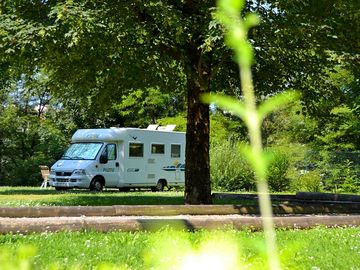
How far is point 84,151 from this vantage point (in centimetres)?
2381

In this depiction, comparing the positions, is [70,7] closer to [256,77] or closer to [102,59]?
[102,59]

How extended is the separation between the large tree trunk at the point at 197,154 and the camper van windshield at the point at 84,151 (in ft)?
35.7

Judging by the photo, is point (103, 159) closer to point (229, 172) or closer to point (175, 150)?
point (175, 150)

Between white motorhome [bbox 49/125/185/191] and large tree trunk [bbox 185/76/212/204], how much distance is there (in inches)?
405

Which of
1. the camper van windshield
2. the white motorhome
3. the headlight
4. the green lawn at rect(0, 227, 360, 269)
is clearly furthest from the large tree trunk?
the camper van windshield

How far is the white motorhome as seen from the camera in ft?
74.7

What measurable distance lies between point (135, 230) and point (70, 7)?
15.5 feet

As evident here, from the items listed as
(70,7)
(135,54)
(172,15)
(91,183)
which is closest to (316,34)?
(172,15)

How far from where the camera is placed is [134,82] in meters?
13.9

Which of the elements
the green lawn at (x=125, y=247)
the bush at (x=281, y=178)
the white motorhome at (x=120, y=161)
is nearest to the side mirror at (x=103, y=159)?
the white motorhome at (x=120, y=161)

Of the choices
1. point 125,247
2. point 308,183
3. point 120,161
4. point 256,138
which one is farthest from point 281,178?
point 256,138

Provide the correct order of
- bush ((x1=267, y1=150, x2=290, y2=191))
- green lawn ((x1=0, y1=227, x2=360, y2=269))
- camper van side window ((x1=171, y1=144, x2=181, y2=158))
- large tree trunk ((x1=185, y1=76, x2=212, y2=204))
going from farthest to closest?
camper van side window ((x1=171, y1=144, x2=181, y2=158)), bush ((x1=267, y1=150, x2=290, y2=191)), large tree trunk ((x1=185, y1=76, x2=212, y2=204)), green lawn ((x1=0, y1=227, x2=360, y2=269))

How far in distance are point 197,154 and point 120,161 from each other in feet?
37.8

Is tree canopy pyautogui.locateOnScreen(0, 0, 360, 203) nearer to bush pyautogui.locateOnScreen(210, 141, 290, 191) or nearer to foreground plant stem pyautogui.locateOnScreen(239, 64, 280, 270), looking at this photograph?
foreground plant stem pyautogui.locateOnScreen(239, 64, 280, 270)
